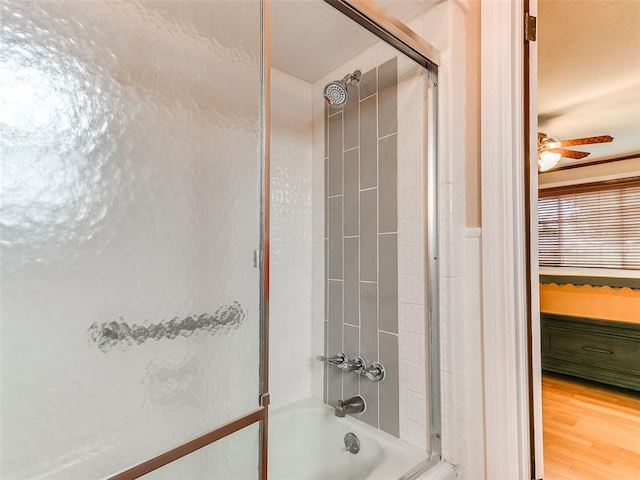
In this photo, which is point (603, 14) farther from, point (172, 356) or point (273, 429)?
point (273, 429)

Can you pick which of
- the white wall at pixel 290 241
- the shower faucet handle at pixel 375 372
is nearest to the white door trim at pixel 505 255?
the shower faucet handle at pixel 375 372

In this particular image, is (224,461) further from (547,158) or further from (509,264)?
(547,158)

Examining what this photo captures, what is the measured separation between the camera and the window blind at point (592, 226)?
3424mm

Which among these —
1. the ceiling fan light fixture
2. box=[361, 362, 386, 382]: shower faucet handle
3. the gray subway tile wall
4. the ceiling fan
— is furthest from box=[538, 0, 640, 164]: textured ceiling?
box=[361, 362, 386, 382]: shower faucet handle

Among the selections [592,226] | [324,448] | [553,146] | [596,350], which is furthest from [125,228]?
[592,226]

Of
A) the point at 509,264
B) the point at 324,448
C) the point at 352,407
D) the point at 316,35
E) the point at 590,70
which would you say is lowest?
the point at 324,448

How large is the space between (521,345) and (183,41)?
1391 mm

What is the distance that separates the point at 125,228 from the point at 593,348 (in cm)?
390

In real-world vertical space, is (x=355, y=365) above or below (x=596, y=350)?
above

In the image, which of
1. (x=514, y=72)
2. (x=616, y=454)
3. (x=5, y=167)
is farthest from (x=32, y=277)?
(x=616, y=454)

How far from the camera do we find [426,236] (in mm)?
1366

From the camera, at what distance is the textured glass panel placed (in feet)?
2.39

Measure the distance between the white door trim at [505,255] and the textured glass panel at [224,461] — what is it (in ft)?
2.97

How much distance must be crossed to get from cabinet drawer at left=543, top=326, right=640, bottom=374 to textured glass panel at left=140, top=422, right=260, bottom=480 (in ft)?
11.5
